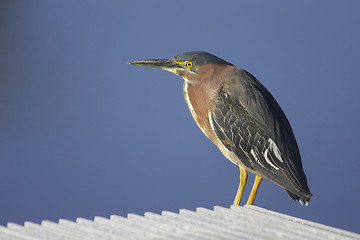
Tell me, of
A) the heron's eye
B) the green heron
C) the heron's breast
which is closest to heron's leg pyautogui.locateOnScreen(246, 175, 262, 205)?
the green heron

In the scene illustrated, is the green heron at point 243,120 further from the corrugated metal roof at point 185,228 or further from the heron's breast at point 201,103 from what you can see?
the corrugated metal roof at point 185,228

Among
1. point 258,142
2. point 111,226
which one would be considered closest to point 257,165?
point 258,142

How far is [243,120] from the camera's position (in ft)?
6.21

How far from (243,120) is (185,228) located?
75 cm

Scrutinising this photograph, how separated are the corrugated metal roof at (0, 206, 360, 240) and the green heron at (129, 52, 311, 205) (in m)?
0.50

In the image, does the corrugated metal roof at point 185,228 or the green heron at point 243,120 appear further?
the green heron at point 243,120

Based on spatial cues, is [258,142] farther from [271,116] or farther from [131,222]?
[131,222]

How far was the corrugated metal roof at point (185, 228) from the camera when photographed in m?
1.17

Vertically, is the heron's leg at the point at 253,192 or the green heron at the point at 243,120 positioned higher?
the green heron at the point at 243,120

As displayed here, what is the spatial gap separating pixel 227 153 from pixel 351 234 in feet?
2.41

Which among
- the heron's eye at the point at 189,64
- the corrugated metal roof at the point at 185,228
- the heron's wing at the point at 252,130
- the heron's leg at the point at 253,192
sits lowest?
the corrugated metal roof at the point at 185,228

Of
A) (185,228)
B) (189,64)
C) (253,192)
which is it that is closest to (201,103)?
(189,64)

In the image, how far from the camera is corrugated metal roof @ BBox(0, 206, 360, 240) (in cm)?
117

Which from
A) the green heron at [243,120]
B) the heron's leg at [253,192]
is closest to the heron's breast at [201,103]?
the green heron at [243,120]
